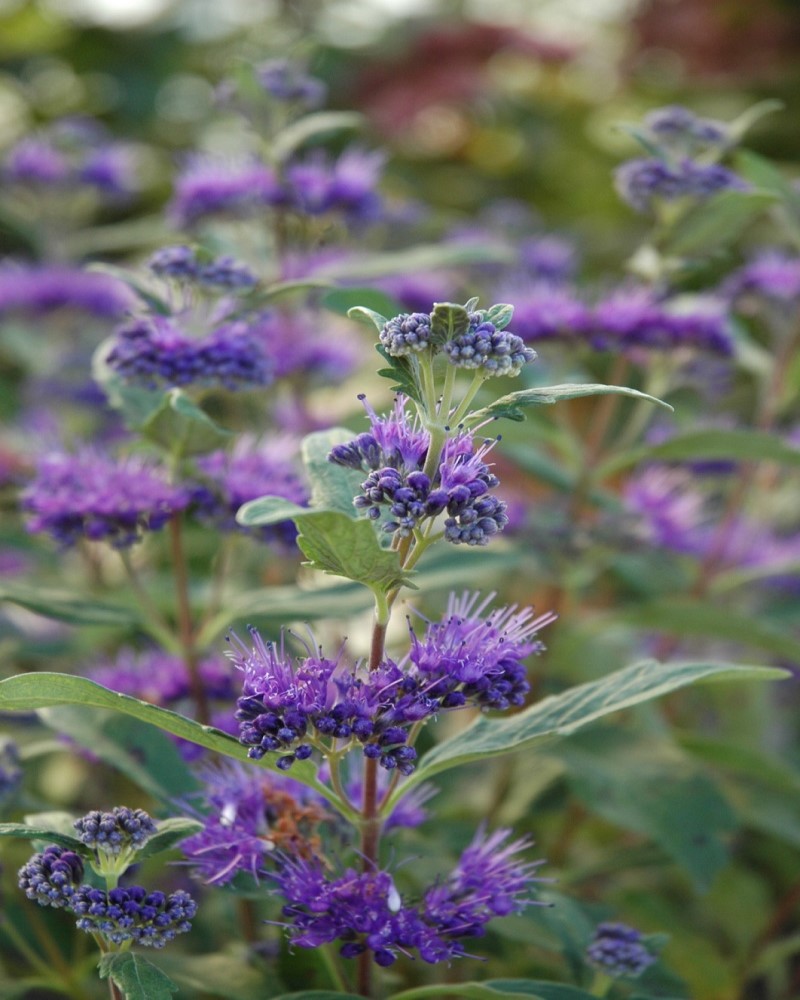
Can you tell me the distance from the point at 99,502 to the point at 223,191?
0.65 m

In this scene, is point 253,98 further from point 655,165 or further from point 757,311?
point 757,311

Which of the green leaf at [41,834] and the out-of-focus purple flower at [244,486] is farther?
the out-of-focus purple flower at [244,486]

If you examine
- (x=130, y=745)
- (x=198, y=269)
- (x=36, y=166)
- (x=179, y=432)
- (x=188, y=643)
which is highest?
(x=36, y=166)

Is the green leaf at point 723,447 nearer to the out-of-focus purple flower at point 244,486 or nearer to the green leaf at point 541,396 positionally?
the out-of-focus purple flower at point 244,486

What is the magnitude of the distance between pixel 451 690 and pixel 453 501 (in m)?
0.15

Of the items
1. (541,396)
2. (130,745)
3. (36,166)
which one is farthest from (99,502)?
(36,166)

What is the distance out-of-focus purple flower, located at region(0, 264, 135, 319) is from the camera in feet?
6.86

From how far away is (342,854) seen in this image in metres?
1.06

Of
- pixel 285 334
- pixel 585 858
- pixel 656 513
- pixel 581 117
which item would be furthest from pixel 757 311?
pixel 581 117

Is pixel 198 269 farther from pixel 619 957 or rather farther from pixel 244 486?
pixel 619 957

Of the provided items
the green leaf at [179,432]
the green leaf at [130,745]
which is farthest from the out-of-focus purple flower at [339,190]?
the green leaf at [130,745]

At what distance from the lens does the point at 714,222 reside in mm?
1449

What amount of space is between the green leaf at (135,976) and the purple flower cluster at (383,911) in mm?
103

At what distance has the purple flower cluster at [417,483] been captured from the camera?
843mm
